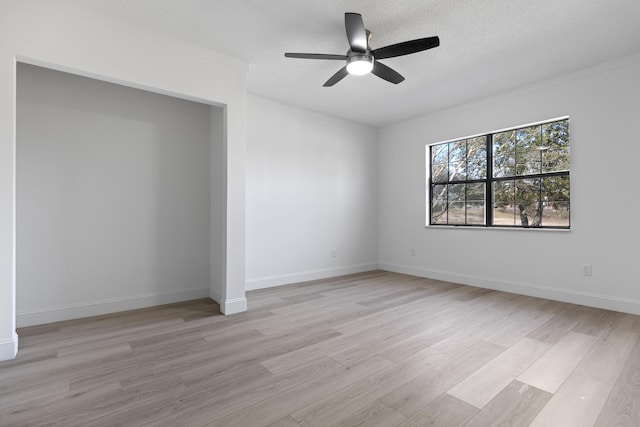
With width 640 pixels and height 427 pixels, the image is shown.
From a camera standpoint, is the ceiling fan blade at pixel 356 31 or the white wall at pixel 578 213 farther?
A: the white wall at pixel 578 213

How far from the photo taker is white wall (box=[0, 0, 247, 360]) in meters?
2.25

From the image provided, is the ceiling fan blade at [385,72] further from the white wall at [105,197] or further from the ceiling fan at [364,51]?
the white wall at [105,197]

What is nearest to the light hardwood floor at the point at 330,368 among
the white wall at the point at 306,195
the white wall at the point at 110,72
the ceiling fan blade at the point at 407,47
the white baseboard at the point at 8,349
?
the white baseboard at the point at 8,349

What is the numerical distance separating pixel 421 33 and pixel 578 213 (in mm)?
2856

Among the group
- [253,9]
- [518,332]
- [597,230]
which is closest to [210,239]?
[253,9]

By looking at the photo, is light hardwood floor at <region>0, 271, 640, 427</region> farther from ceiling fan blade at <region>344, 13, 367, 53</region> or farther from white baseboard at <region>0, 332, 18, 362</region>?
ceiling fan blade at <region>344, 13, 367, 53</region>

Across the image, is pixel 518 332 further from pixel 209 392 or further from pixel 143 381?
pixel 143 381

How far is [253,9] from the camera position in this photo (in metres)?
2.55

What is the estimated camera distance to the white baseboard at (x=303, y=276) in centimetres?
438

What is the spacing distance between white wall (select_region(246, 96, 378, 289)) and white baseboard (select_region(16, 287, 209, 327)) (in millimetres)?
884

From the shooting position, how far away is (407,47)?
254 cm

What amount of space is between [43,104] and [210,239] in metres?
2.15

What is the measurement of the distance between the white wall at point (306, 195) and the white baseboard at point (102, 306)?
2.90 ft

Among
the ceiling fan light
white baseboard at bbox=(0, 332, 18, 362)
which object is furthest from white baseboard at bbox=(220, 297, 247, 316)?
the ceiling fan light
